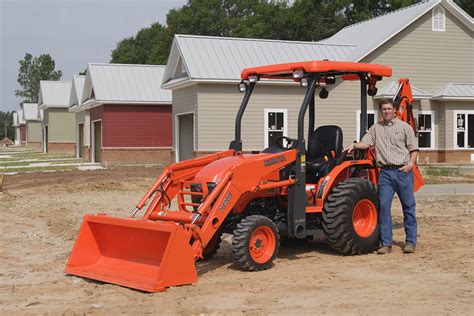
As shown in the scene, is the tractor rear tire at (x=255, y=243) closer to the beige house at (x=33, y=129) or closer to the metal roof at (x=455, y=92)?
the metal roof at (x=455, y=92)

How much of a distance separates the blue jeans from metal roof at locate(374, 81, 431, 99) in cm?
1686

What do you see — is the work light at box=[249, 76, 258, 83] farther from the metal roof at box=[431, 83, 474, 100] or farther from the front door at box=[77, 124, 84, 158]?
the front door at box=[77, 124, 84, 158]

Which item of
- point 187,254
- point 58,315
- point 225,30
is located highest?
point 225,30

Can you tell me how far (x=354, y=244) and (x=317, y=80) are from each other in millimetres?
2268

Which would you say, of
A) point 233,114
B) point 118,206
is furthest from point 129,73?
point 118,206

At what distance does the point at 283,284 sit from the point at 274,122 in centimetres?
1822

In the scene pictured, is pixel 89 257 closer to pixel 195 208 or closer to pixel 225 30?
pixel 195 208

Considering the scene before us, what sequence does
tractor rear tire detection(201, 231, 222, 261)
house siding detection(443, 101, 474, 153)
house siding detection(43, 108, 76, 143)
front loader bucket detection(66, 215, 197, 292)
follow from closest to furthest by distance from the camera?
front loader bucket detection(66, 215, 197, 292) → tractor rear tire detection(201, 231, 222, 261) → house siding detection(443, 101, 474, 153) → house siding detection(43, 108, 76, 143)

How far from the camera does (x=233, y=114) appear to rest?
82.2 ft

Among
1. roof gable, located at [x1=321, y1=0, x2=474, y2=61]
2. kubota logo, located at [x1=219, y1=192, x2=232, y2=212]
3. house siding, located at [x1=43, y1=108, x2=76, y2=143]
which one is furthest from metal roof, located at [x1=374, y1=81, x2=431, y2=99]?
house siding, located at [x1=43, y1=108, x2=76, y2=143]

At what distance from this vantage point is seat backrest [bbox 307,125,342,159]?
9.36 metres

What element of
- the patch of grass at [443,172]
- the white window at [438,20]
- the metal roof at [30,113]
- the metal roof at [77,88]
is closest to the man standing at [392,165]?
the patch of grass at [443,172]

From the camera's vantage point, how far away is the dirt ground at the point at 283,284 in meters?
6.46

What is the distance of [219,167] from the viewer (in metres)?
8.29
